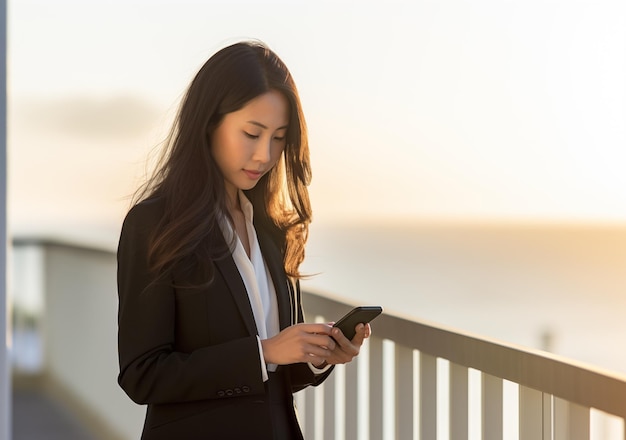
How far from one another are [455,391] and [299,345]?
541mm

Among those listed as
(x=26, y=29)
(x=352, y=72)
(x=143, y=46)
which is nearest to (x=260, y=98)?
(x=26, y=29)

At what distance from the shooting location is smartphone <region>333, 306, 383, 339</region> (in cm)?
166

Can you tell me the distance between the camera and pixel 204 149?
5.71ft

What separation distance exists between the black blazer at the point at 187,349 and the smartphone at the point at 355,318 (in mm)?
156

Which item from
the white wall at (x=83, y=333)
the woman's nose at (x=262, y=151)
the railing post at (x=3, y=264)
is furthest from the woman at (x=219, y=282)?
the white wall at (x=83, y=333)

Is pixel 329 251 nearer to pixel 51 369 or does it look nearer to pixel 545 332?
pixel 545 332

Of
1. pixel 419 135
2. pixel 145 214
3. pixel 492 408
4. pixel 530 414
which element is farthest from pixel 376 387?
pixel 419 135

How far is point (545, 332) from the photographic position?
21438mm

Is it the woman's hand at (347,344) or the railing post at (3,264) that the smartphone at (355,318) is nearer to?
A: the woman's hand at (347,344)

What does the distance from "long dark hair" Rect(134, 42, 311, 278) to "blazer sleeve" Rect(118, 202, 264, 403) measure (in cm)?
4

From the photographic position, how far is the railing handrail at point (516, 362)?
149cm

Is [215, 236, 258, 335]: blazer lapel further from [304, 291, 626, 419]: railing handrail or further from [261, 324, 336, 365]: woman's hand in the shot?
[304, 291, 626, 419]: railing handrail

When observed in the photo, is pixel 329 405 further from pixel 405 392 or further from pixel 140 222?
pixel 140 222

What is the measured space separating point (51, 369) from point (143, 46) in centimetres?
1324
